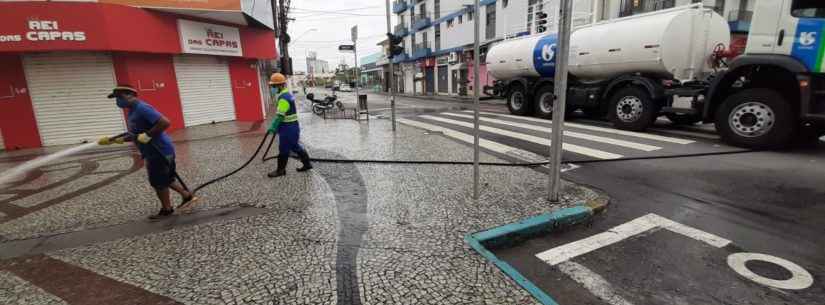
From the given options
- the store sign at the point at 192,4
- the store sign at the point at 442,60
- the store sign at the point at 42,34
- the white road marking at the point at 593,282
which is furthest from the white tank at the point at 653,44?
the store sign at the point at 442,60

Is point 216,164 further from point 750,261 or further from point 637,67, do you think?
point 637,67

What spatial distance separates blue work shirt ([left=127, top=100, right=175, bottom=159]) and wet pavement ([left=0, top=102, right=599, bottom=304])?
77 centimetres

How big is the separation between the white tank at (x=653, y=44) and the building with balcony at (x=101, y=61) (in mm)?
10006

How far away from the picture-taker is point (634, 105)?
8.95 meters

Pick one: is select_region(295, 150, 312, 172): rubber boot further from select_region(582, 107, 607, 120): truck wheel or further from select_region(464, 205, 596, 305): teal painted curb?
select_region(582, 107, 607, 120): truck wheel

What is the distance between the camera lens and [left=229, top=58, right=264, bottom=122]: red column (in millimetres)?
13547

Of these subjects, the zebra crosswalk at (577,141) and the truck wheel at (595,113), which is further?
the truck wheel at (595,113)

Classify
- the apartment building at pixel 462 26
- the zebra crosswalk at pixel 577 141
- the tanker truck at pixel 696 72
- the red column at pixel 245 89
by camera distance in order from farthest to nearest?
the apartment building at pixel 462 26 < the red column at pixel 245 89 < the zebra crosswalk at pixel 577 141 < the tanker truck at pixel 696 72

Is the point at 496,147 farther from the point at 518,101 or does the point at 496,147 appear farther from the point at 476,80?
the point at 518,101

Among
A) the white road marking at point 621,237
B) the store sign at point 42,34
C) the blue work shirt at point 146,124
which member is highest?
the store sign at point 42,34

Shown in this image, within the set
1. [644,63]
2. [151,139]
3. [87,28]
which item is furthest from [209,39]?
[644,63]

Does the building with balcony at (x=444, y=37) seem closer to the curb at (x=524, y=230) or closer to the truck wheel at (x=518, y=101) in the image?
the truck wheel at (x=518, y=101)

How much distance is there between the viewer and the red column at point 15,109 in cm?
912

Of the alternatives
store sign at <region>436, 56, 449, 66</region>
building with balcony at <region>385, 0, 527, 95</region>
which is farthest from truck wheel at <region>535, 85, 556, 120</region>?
store sign at <region>436, 56, 449, 66</region>
